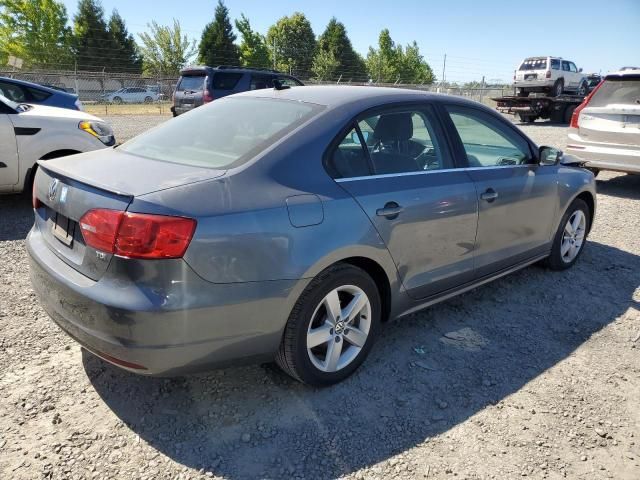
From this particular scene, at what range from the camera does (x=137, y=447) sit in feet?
7.68

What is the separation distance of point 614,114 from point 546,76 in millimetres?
17416

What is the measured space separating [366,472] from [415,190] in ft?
5.16

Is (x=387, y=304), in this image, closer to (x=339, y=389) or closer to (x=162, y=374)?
(x=339, y=389)

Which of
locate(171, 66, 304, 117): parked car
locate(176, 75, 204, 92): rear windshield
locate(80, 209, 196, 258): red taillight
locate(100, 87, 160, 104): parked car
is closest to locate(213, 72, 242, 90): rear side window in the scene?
locate(171, 66, 304, 117): parked car

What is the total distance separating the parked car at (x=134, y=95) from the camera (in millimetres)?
30389

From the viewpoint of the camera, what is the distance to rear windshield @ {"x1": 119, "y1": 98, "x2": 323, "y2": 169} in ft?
8.65

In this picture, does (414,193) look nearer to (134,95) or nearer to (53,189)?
(53,189)

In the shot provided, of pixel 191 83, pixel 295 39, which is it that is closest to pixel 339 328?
pixel 191 83

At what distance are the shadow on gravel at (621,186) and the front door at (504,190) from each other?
15.8 ft

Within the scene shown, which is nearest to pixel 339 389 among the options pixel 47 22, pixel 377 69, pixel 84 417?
pixel 84 417

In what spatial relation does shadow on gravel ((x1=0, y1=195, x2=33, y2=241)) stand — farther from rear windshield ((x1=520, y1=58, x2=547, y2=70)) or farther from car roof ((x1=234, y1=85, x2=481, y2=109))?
rear windshield ((x1=520, y1=58, x2=547, y2=70))

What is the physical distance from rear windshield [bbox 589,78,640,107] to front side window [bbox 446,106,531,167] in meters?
4.76

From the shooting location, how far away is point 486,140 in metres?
3.83

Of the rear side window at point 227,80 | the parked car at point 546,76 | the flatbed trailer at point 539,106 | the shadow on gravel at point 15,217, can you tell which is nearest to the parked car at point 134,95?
the rear side window at point 227,80
